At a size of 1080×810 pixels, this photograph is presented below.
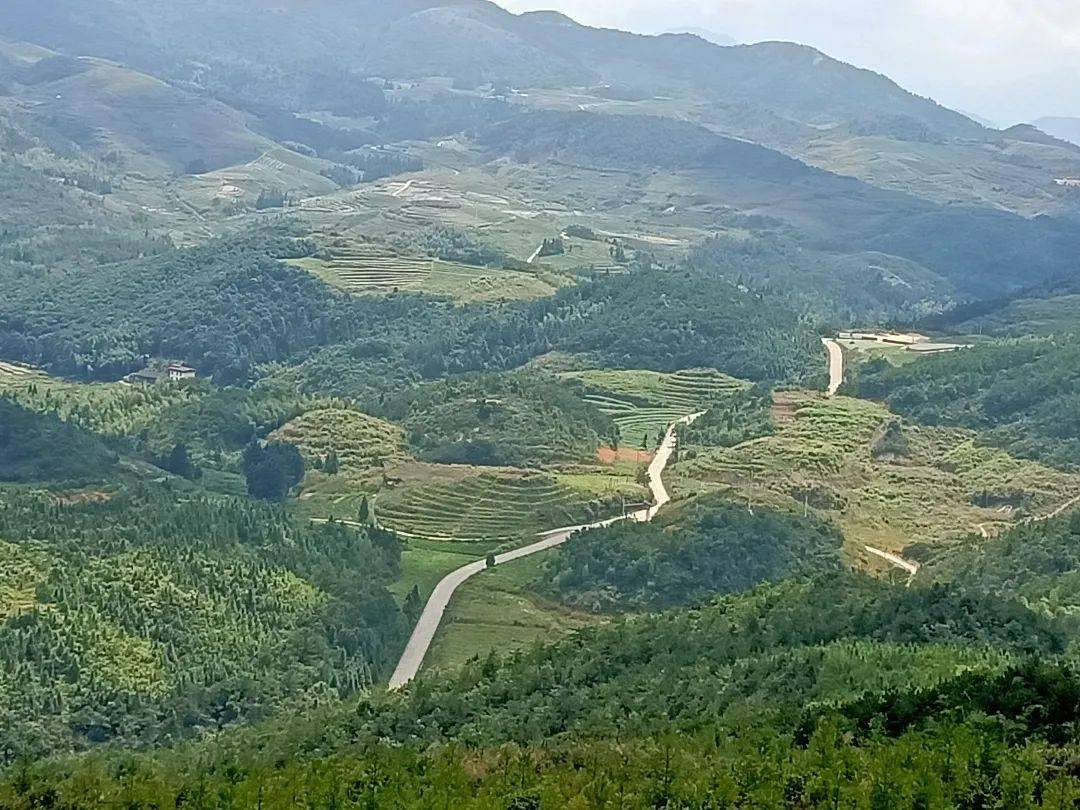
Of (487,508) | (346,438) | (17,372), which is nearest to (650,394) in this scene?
(346,438)

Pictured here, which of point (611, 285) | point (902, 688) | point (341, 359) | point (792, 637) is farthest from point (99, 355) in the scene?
point (902, 688)

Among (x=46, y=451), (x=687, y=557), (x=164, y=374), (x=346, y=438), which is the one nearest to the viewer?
(x=687, y=557)

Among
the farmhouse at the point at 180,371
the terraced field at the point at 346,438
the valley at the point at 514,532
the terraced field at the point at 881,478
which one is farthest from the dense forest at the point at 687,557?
the farmhouse at the point at 180,371

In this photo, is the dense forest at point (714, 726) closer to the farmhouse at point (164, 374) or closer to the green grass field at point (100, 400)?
the green grass field at point (100, 400)

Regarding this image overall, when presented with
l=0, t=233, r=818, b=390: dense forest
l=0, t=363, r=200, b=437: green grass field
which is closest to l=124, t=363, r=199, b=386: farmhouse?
l=0, t=233, r=818, b=390: dense forest

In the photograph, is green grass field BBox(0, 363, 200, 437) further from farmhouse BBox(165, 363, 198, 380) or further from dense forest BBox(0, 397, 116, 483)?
dense forest BBox(0, 397, 116, 483)

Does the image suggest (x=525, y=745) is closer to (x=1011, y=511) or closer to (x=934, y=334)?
(x=1011, y=511)

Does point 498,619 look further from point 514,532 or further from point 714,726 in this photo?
point 714,726
